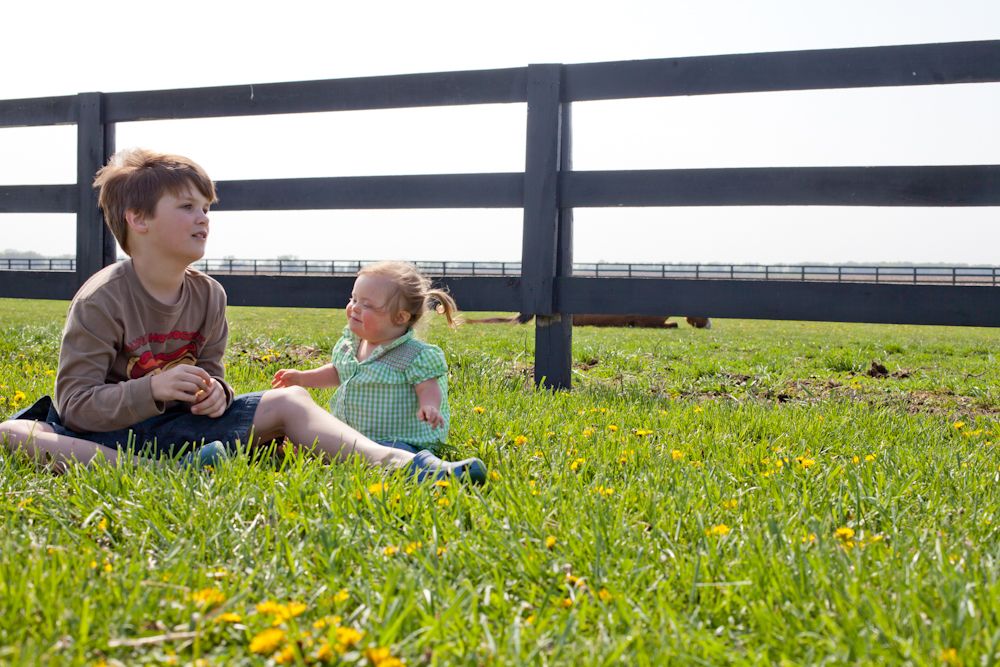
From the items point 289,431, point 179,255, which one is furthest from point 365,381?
point 179,255

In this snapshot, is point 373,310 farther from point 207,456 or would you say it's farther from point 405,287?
point 207,456

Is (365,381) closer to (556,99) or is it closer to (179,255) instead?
(179,255)

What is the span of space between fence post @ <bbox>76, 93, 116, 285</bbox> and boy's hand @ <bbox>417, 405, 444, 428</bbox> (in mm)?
3641

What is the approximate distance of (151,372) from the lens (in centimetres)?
310

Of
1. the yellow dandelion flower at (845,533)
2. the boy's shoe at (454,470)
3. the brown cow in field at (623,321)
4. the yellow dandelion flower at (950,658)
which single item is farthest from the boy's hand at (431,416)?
the brown cow in field at (623,321)

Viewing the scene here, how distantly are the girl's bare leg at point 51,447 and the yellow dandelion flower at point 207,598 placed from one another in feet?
4.28

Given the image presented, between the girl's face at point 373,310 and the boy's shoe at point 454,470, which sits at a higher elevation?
the girl's face at point 373,310

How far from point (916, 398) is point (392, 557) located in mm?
4158

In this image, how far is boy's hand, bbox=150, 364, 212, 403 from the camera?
2.69 m

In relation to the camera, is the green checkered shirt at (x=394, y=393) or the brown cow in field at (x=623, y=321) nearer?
the green checkered shirt at (x=394, y=393)

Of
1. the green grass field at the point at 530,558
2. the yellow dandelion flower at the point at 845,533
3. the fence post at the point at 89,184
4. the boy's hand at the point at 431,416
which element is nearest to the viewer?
the green grass field at the point at 530,558

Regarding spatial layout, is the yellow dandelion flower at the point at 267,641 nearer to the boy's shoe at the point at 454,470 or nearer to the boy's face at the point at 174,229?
the boy's shoe at the point at 454,470

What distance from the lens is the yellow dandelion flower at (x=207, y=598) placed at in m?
1.56

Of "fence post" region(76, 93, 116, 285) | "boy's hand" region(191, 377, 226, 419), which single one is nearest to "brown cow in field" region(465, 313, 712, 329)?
"fence post" region(76, 93, 116, 285)
